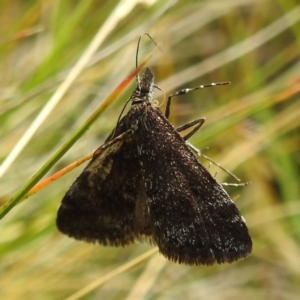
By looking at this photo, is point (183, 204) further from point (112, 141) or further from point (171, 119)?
point (171, 119)

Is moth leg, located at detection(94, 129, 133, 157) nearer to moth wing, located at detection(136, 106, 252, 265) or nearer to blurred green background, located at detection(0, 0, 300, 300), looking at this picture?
moth wing, located at detection(136, 106, 252, 265)

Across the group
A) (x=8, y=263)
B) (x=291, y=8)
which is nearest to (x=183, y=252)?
(x=8, y=263)

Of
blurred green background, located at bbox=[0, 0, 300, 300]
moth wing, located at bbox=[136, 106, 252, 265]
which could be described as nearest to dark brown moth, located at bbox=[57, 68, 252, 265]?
moth wing, located at bbox=[136, 106, 252, 265]

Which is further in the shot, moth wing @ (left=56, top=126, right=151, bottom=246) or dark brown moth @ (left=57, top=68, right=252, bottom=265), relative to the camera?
moth wing @ (left=56, top=126, right=151, bottom=246)

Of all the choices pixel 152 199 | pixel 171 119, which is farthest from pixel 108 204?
pixel 171 119

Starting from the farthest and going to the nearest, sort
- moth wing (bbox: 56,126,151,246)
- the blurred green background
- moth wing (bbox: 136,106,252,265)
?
the blurred green background → moth wing (bbox: 56,126,151,246) → moth wing (bbox: 136,106,252,265)
